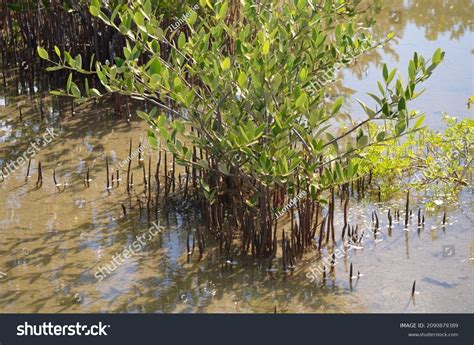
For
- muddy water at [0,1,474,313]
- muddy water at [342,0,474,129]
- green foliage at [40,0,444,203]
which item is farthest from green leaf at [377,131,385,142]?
muddy water at [342,0,474,129]

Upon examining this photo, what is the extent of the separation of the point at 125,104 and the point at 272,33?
Result: 2287mm

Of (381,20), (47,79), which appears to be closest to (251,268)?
(47,79)

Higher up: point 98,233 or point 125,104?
point 125,104

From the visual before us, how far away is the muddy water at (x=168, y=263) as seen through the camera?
382 centimetres

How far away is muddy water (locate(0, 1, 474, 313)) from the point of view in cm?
382

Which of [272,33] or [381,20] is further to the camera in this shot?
[381,20]

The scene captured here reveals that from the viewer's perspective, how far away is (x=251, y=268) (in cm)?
412

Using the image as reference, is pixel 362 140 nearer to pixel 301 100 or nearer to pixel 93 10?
pixel 301 100

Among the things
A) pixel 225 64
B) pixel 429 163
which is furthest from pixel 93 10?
pixel 429 163

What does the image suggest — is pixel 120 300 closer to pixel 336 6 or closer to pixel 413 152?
pixel 336 6

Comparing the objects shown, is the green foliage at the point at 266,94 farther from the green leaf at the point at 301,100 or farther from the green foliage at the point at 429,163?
the green foliage at the point at 429,163

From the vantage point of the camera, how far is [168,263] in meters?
4.19

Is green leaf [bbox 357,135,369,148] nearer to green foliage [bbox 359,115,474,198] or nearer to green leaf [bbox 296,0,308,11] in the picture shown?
green leaf [bbox 296,0,308,11]

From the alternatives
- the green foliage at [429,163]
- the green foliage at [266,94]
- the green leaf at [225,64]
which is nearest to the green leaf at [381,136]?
the green foliage at [266,94]
